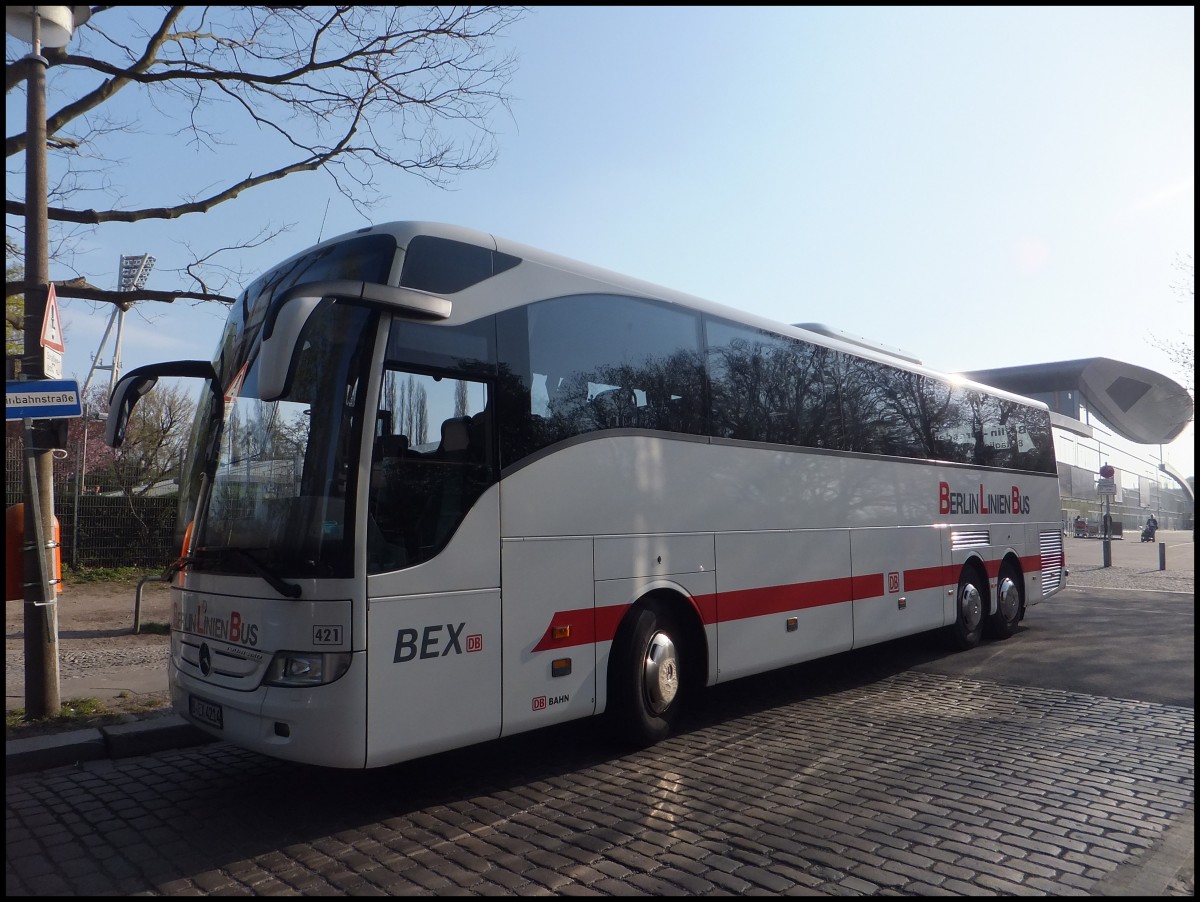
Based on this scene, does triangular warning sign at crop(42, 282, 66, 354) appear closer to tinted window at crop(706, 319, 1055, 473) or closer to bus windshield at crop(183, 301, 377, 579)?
bus windshield at crop(183, 301, 377, 579)

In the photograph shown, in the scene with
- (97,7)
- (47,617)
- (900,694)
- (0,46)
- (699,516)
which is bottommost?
(900,694)

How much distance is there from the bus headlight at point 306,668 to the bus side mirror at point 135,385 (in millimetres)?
2093

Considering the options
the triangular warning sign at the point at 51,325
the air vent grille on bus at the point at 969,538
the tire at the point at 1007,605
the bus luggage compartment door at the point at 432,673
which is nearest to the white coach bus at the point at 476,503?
the bus luggage compartment door at the point at 432,673

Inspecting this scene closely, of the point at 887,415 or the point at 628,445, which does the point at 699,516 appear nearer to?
the point at 628,445

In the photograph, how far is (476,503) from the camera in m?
5.62

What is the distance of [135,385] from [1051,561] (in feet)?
44.7

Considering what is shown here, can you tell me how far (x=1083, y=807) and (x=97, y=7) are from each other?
40.2ft

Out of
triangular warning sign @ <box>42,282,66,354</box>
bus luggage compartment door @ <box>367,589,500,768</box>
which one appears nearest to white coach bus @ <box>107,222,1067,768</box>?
bus luggage compartment door @ <box>367,589,500,768</box>

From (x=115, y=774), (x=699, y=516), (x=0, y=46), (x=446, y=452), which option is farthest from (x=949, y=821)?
(x=0, y=46)

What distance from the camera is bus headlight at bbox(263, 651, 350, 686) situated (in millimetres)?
4902

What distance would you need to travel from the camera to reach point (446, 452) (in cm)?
553

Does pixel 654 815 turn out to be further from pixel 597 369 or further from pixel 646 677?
pixel 597 369

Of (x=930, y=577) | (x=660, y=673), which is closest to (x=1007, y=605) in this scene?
(x=930, y=577)

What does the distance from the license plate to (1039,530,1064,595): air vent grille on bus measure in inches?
496
